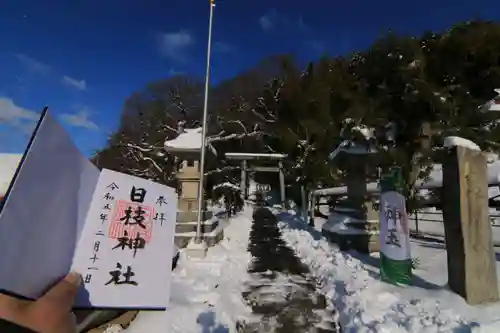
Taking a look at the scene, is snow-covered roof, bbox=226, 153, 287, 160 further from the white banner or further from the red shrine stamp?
the red shrine stamp

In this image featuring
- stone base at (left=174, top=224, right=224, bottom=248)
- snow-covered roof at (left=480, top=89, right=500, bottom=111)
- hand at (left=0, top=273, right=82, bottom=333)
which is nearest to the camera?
hand at (left=0, top=273, right=82, bottom=333)

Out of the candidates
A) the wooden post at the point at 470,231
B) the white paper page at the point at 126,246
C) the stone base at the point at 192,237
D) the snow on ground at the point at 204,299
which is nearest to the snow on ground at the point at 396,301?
the wooden post at the point at 470,231

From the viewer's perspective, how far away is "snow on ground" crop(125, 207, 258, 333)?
352cm

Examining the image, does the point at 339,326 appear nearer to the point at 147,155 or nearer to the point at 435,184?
the point at 435,184

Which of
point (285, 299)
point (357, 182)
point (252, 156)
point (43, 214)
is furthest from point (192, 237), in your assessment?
point (252, 156)

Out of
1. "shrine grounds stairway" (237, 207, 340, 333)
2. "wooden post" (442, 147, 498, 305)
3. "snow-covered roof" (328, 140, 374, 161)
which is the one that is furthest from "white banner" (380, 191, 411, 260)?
"snow-covered roof" (328, 140, 374, 161)

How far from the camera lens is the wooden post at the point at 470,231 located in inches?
161

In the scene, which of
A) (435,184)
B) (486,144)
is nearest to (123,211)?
(486,144)

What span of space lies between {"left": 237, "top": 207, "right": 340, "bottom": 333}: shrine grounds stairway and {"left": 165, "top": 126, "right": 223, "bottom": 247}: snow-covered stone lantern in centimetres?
196

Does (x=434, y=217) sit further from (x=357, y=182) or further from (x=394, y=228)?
(x=394, y=228)

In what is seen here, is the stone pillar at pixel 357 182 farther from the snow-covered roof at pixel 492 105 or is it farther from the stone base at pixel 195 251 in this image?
the stone base at pixel 195 251

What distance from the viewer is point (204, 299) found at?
4.60m

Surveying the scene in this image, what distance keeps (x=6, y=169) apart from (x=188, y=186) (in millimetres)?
7842

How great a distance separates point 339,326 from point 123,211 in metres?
3.44
